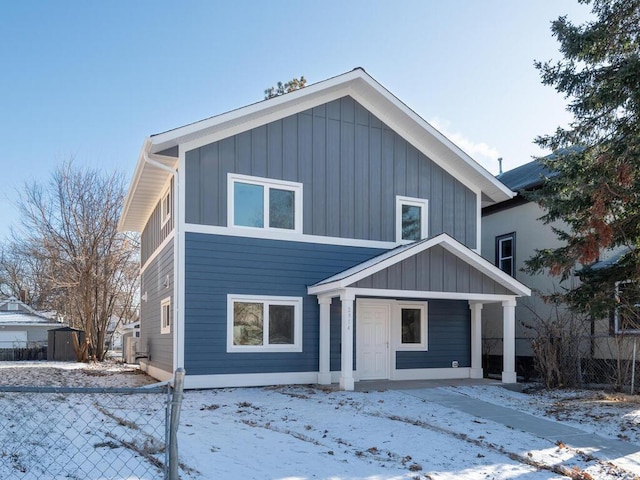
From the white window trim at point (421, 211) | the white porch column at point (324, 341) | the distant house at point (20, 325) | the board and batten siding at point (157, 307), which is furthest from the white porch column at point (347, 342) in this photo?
the distant house at point (20, 325)

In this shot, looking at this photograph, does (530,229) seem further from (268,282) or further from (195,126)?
(195,126)

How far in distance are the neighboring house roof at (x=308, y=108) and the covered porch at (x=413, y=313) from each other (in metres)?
2.95

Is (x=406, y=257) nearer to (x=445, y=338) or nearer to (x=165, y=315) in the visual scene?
(x=445, y=338)

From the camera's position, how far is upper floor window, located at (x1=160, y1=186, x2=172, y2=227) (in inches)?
550

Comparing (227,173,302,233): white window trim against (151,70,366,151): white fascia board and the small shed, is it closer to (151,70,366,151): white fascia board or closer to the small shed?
(151,70,366,151): white fascia board

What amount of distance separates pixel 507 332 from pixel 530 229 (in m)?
4.31

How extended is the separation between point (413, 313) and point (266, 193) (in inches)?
197

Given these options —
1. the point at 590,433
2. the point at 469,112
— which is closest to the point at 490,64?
the point at 469,112

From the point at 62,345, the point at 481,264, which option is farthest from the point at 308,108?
the point at 62,345

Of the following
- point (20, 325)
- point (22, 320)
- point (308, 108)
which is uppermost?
point (308, 108)

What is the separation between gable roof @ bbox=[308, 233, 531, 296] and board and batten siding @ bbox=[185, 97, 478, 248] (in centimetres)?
134

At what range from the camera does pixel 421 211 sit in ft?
49.1

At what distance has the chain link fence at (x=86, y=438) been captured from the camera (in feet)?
13.0

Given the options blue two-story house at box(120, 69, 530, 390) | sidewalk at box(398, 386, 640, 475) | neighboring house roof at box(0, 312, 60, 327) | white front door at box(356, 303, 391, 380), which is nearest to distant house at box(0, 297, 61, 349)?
neighboring house roof at box(0, 312, 60, 327)
